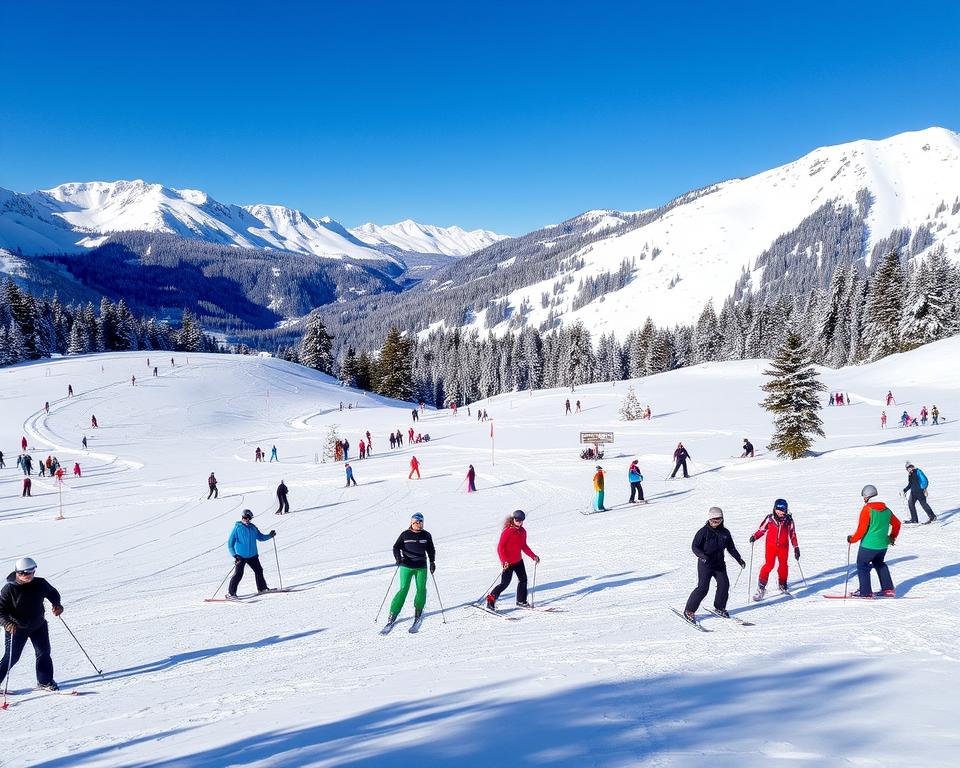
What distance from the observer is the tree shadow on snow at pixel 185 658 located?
7164 mm

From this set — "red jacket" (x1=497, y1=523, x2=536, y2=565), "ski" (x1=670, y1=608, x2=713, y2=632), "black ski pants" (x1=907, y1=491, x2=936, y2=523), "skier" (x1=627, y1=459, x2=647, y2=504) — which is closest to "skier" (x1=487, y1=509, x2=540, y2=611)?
"red jacket" (x1=497, y1=523, x2=536, y2=565)

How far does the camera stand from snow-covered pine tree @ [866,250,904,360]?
214ft

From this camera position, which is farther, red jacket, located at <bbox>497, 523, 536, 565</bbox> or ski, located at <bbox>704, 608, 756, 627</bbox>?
red jacket, located at <bbox>497, 523, 536, 565</bbox>

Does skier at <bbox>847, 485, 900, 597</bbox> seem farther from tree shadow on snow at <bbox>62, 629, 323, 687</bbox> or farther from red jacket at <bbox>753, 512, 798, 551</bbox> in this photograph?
tree shadow on snow at <bbox>62, 629, 323, 687</bbox>

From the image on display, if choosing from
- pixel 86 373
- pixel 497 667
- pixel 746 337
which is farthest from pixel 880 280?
pixel 86 373

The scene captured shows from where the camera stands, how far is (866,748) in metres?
3.85

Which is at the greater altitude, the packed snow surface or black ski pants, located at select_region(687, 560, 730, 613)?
black ski pants, located at select_region(687, 560, 730, 613)

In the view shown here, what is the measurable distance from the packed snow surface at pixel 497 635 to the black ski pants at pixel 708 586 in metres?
0.27

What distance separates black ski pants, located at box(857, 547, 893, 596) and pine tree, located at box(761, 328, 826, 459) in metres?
16.0

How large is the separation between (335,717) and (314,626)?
3656mm

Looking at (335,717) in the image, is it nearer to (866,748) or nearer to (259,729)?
(259,729)

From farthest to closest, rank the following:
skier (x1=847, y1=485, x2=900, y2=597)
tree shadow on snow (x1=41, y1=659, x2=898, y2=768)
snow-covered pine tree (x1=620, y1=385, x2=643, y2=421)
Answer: snow-covered pine tree (x1=620, y1=385, x2=643, y2=421) < skier (x1=847, y1=485, x2=900, y2=597) < tree shadow on snow (x1=41, y1=659, x2=898, y2=768)

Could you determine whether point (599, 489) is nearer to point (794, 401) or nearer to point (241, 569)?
point (241, 569)

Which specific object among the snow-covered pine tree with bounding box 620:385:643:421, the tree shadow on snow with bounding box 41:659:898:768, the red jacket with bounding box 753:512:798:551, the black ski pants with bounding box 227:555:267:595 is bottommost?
the black ski pants with bounding box 227:555:267:595
